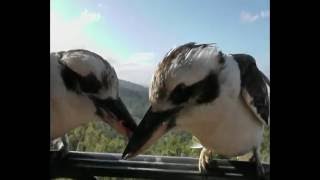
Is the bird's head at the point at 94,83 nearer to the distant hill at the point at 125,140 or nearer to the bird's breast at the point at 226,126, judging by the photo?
the distant hill at the point at 125,140

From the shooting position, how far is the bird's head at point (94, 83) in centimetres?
82

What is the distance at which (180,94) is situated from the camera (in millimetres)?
777

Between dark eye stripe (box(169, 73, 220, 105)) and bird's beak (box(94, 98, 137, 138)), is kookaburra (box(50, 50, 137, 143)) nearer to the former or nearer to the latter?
bird's beak (box(94, 98, 137, 138))

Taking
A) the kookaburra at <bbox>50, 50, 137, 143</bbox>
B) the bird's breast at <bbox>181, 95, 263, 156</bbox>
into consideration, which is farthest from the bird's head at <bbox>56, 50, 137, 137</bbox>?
the bird's breast at <bbox>181, 95, 263, 156</bbox>

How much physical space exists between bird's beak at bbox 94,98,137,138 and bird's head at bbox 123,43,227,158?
0.05 metres

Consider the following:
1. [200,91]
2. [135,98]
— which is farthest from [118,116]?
[200,91]

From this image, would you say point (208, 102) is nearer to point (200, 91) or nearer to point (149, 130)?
point (200, 91)

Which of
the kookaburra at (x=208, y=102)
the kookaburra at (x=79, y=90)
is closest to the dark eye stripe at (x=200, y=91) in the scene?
the kookaburra at (x=208, y=102)

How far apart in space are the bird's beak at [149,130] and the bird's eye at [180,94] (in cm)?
1

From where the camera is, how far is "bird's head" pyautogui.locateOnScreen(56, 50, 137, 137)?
2.70ft
